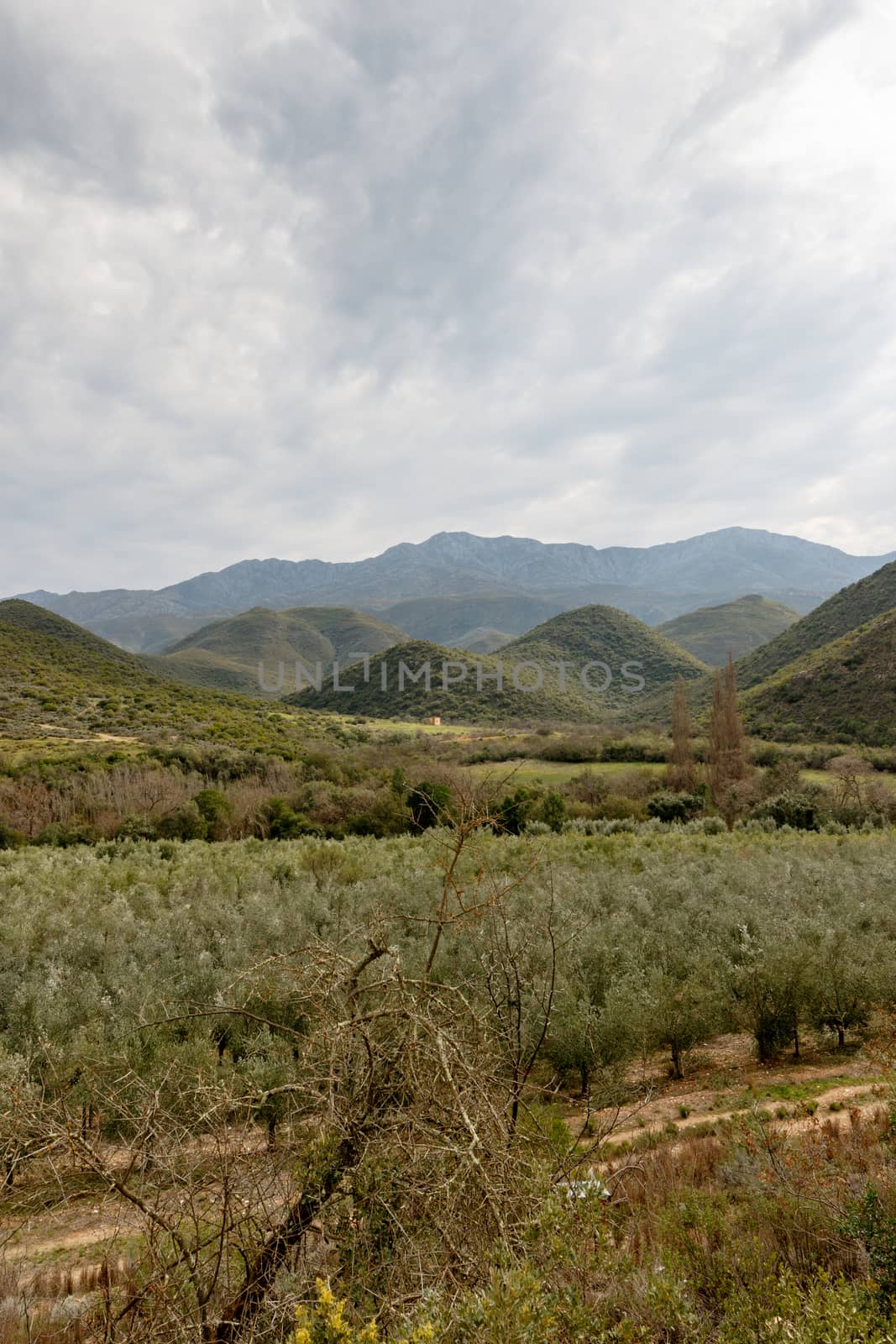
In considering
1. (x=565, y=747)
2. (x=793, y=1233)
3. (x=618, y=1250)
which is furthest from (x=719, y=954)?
(x=565, y=747)

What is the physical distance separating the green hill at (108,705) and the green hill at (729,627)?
99.2 metres

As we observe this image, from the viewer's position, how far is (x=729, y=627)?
14450 cm

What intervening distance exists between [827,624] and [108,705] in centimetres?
6094

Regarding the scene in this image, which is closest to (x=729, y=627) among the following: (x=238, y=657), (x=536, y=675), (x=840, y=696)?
(x=536, y=675)

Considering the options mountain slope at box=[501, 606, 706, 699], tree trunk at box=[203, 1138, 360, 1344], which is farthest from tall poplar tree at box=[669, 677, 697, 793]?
mountain slope at box=[501, 606, 706, 699]

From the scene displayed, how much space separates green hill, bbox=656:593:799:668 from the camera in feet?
442

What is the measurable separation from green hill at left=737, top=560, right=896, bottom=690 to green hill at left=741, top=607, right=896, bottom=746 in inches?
308

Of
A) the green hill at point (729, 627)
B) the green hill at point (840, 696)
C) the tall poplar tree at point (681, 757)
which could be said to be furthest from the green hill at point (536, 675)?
the green hill at point (729, 627)

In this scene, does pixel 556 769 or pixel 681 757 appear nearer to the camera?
pixel 681 757

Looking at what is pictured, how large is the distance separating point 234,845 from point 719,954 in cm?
1450

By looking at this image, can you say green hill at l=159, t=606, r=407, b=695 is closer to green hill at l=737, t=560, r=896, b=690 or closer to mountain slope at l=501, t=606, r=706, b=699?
mountain slope at l=501, t=606, r=706, b=699

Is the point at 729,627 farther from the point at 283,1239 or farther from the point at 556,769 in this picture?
the point at 283,1239

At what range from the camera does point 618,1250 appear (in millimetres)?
3600

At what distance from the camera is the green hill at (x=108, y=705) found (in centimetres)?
3784
